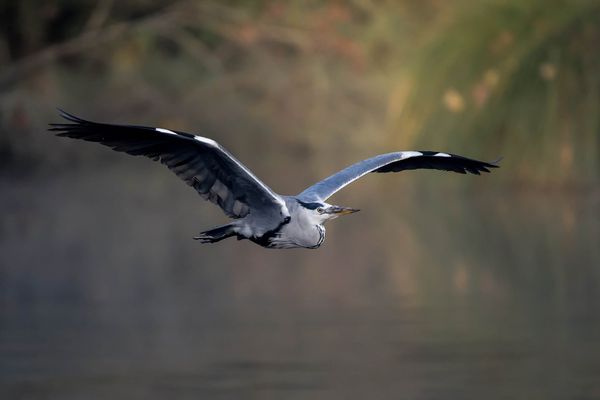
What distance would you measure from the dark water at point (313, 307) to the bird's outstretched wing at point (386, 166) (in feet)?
4.45

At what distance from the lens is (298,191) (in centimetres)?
1900

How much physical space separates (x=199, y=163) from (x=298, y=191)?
11020 mm

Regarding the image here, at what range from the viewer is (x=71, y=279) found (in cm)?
1318

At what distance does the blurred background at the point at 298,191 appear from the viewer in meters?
9.89

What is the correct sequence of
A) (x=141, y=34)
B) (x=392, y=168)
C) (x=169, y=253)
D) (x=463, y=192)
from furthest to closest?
(x=141, y=34)
(x=463, y=192)
(x=169, y=253)
(x=392, y=168)

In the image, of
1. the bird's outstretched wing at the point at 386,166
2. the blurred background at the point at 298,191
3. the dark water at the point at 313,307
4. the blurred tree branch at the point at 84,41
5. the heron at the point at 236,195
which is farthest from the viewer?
the blurred tree branch at the point at 84,41

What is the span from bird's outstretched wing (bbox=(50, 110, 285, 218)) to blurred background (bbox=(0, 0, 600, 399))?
1.45 meters

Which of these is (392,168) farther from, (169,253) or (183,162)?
(169,253)

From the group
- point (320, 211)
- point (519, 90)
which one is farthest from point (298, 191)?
point (320, 211)

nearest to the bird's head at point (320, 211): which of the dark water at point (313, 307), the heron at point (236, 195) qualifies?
the heron at point (236, 195)

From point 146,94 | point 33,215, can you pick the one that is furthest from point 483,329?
point 146,94

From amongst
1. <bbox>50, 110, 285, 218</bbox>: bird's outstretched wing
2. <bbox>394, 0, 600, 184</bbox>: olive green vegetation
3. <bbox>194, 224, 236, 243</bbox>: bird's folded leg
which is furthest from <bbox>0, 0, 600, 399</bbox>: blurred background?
<bbox>50, 110, 285, 218</bbox>: bird's outstretched wing

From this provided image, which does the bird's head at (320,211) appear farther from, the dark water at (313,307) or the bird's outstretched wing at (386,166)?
the dark water at (313,307)

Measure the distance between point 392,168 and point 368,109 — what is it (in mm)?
15845
